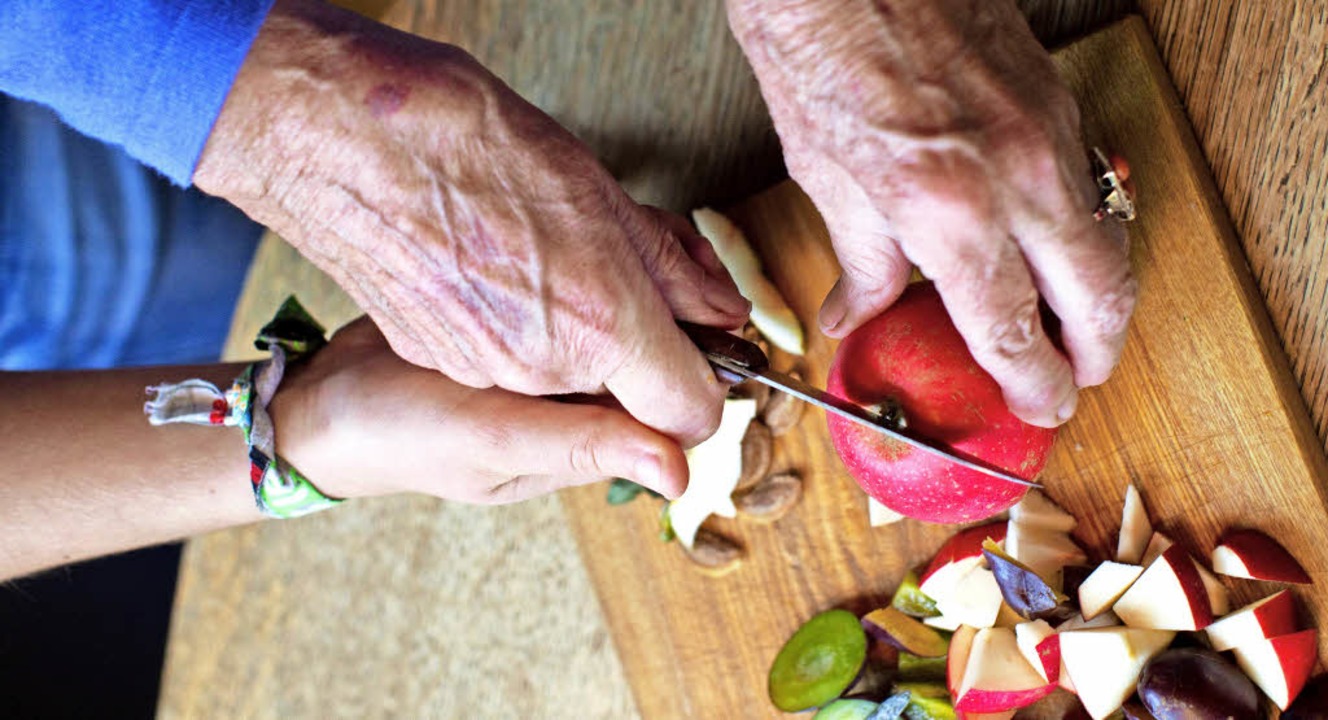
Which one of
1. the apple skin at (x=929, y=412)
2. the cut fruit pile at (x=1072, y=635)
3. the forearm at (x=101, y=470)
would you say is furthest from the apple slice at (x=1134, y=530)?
the forearm at (x=101, y=470)

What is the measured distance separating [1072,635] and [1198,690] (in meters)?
0.13

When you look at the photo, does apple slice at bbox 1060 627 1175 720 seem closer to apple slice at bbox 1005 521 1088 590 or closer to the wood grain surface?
apple slice at bbox 1005 521 1088 590

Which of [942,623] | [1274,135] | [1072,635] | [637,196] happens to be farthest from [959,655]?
[637,196]

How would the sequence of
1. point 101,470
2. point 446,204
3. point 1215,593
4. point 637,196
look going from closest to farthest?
point 446,204 → point 1215,593 → point 101,470 → point 637,196

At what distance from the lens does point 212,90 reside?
2.80 feet

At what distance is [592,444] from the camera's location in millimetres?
1077

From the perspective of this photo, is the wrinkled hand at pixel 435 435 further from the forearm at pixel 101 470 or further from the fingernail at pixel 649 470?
the forearm at pixel 101 470

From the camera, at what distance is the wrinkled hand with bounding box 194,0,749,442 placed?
88 cm

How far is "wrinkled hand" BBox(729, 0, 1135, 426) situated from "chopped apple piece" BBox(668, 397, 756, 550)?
0.55 metres

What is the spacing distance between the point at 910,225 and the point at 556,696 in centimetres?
121

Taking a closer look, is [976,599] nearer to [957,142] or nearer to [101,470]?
[957,142]

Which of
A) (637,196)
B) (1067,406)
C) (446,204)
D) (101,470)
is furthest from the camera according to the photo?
(637,196)

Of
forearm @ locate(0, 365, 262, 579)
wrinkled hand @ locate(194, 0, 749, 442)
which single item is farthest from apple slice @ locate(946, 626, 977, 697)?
forearm @ locate(0, 365, 262, 579)

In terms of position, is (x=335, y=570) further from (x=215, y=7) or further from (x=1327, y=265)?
(x=1327, y=265)
